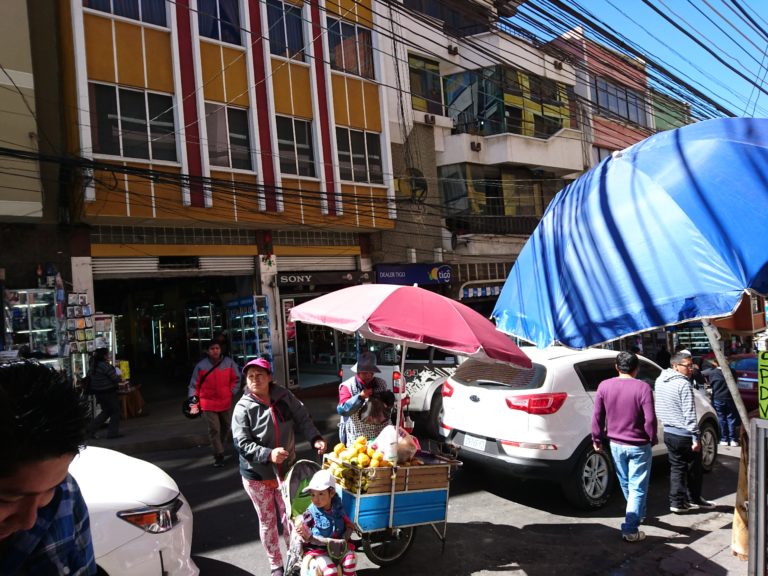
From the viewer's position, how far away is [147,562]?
11.6ft

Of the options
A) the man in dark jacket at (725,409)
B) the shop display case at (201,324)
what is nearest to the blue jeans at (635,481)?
the man in dark jacket at (725,409)

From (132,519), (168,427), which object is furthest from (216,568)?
(168,427)

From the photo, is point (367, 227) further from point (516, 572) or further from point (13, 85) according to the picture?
point (516, 572)

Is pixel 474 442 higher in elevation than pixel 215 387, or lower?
lower

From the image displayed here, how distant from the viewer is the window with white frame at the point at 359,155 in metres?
16.2

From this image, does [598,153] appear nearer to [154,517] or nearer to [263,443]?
[263,443]

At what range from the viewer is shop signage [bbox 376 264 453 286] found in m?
16.8

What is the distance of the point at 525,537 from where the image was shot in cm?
536

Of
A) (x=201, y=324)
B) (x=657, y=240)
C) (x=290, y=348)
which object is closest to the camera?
(x=657, y=240)

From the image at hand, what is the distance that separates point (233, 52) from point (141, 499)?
42.1ft

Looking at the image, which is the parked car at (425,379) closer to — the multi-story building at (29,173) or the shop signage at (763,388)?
→ the multi-story building at (29,173)

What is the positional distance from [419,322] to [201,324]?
45.9ft

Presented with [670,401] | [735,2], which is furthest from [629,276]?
[735,2]

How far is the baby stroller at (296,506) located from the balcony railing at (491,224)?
15.0 meters
